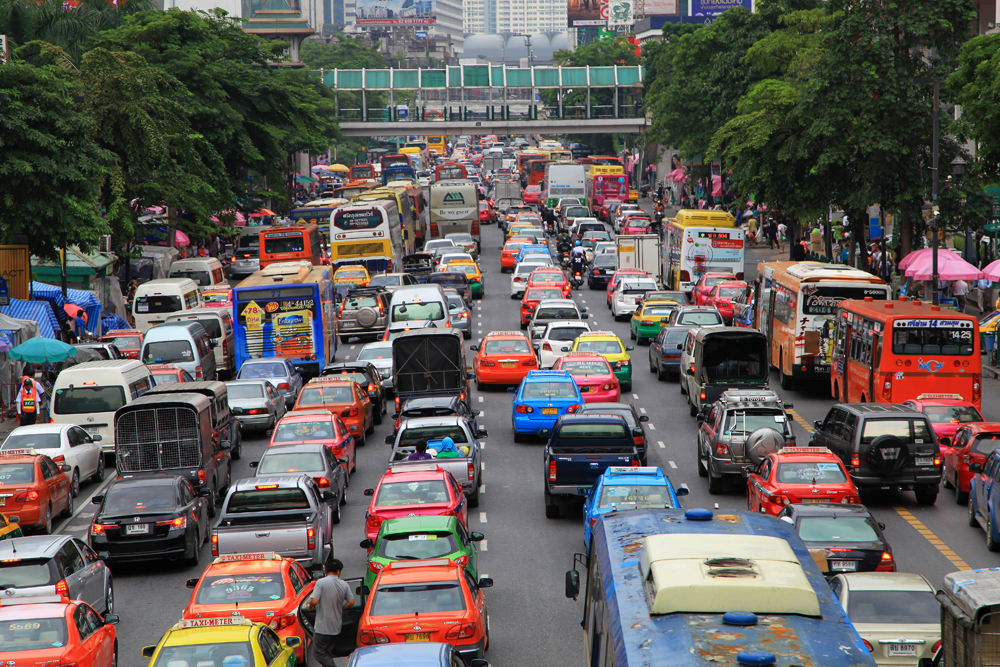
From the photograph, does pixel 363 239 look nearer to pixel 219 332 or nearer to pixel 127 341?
pixel 219 332

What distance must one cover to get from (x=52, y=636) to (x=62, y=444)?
1124cm

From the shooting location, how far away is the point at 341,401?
26.2 meters

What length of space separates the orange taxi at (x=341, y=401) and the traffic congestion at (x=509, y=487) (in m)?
0.07

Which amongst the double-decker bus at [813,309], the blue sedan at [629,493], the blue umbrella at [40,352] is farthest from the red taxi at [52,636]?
the double-decker bus at [813,309]

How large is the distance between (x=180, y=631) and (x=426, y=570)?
110 inches

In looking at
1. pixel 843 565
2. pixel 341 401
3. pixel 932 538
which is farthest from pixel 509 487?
pixel 843 565

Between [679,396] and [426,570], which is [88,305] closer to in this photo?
[679,396]

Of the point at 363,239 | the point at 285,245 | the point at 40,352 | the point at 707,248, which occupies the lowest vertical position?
the point at 40,352

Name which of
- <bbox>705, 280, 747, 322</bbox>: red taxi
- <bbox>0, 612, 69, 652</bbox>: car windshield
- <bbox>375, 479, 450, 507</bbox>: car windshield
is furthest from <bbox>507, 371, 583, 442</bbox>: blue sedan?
<bbox>705, 280, 747, 322</bbox>: red taxi

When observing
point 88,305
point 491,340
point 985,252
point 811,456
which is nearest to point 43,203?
point 88,305

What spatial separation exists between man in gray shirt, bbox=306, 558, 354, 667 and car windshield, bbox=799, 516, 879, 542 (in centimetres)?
584

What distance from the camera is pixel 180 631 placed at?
11836 millimetres

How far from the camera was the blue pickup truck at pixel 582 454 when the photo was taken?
65.5 feet

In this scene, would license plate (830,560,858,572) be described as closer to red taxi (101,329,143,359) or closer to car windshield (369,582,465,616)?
car windshield (369,582,465,616)
